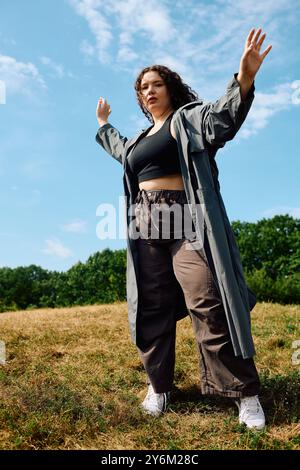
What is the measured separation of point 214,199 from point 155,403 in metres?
1.51

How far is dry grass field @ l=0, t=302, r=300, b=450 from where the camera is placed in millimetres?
2822

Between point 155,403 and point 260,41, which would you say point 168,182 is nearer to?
point 260,41

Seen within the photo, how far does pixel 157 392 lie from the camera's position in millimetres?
3334

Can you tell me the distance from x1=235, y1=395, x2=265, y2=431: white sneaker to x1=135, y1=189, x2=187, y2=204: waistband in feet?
4.40

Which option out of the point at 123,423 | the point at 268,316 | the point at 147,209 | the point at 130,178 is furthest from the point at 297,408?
the point at 268,316

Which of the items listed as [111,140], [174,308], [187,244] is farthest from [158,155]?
[174,308]

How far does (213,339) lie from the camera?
9.63 ft

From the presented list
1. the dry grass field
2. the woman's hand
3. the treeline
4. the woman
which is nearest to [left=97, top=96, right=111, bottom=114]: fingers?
the woman's hand

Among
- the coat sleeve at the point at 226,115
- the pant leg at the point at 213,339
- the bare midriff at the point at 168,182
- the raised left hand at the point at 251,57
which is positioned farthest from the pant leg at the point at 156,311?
the raised left hand at the point at 251,57

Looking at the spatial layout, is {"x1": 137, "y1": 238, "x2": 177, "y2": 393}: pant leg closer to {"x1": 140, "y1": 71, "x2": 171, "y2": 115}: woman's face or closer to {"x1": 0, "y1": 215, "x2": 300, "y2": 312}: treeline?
{"x1": 140, "y1": 71, "x2": 171, "y2": 115}: woman's face

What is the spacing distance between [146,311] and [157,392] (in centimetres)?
59

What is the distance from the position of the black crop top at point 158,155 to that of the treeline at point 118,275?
7.16 meters

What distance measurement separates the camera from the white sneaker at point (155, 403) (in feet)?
10.8
